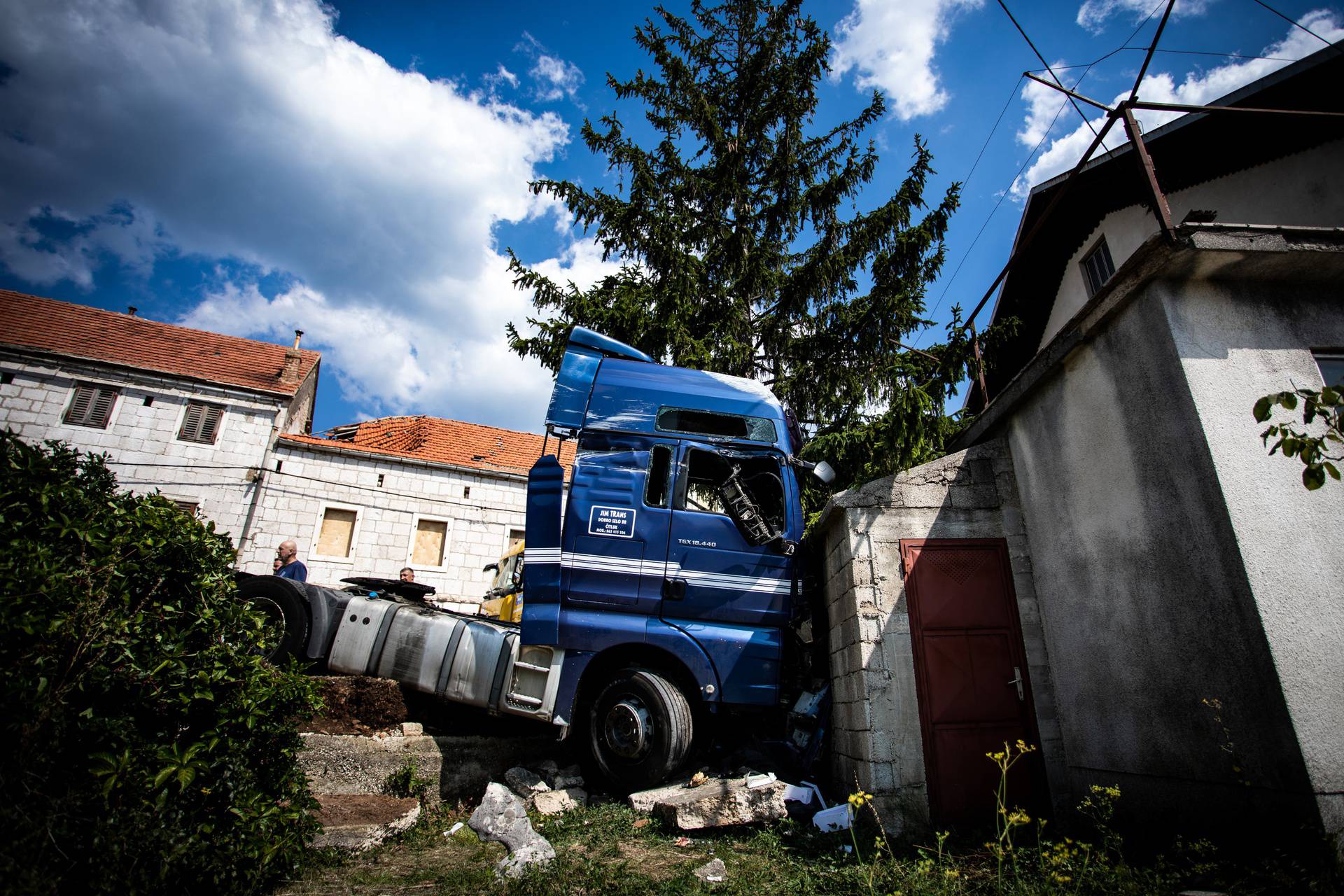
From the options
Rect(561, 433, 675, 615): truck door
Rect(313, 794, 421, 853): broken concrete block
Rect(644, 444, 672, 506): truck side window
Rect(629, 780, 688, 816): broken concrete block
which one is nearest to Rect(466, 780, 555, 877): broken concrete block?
Rect(313, 794, 421, 853): broken concrete block

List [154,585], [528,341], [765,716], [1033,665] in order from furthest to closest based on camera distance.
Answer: [528,341] < [765,716] < [1033,665] < [154,585]

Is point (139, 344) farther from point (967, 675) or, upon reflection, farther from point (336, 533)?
point (967, 675)

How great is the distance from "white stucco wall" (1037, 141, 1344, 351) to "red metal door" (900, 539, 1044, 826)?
386 cm

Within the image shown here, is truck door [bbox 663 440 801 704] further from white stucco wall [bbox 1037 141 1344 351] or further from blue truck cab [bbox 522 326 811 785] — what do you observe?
white stucco wall [bbox 1037 141 1344 351]

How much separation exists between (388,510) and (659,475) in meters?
15.1

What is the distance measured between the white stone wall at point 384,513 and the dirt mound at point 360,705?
11.1 metres

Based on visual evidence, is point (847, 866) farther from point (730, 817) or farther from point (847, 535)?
point (847, 535)

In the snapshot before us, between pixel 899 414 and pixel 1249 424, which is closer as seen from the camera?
pixel 1249 424

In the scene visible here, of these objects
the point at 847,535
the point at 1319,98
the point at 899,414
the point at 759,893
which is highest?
the point at 1319,98

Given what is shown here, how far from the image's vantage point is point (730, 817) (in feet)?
14.5

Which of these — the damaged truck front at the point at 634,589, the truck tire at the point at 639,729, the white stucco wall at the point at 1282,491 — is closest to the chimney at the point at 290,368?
the damaged truck front at the point at 634,589

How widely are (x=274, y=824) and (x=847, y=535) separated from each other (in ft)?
14.9

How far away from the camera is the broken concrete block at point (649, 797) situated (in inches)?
185

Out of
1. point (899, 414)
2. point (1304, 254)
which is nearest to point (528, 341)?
point (899, 414)
